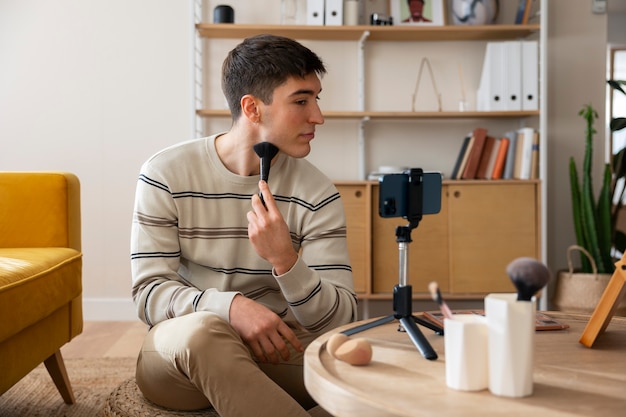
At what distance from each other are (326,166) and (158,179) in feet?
6.96

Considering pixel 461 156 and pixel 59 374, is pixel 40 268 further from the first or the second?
pixel 461 156

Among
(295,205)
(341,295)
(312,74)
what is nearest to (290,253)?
(341,295)

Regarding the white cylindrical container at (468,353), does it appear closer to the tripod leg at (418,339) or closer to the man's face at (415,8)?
the tripod leg at (418,339)

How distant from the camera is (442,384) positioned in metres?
0.92

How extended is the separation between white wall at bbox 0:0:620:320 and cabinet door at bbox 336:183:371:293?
354 mm

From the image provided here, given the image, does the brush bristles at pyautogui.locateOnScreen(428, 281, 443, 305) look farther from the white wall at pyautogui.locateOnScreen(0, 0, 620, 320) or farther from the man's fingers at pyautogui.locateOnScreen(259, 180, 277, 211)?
the white wall at pyautogui.locateOnScreen(0, 0, 620, 320)

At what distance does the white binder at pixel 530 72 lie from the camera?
337 centimetres

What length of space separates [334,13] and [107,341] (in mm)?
1776

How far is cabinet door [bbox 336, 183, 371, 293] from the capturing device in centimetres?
333

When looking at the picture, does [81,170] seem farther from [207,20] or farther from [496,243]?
[496,243]

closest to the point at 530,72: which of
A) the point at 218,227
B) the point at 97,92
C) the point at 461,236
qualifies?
the point at 461,236

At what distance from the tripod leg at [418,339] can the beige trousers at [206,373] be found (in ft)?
0.72

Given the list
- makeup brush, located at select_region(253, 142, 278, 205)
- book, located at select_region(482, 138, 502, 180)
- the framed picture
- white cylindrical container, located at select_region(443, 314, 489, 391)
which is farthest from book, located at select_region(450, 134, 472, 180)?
white cylindrical container, located at select_region(443, 314, 489, 391)

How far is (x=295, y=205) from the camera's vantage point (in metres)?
1.66
